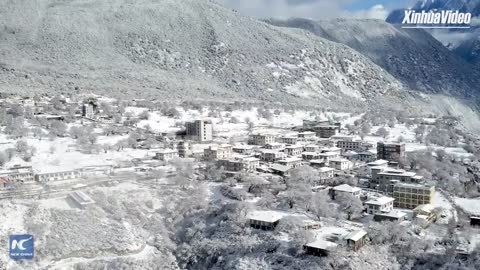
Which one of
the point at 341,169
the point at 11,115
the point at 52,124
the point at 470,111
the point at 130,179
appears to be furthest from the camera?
the point at 470,111

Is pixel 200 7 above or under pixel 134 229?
above

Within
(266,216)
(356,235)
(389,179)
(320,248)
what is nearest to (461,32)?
(389,179)

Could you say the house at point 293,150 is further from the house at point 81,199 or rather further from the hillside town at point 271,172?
the house at point 81,199

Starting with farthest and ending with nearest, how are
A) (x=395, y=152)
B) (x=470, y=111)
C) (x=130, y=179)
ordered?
(x=470, y=111)
(x=395, y=152)
(x=130, y=179)

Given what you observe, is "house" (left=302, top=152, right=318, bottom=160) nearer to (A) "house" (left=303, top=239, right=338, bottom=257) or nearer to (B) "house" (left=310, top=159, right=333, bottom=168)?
(B) "house" (left=310, top=159, right=333, bottom=168)

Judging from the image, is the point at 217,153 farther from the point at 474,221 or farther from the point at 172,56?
the point at 172,56

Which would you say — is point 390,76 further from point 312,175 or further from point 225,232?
point 225,232

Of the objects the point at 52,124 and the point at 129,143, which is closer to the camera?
the point at 129,143

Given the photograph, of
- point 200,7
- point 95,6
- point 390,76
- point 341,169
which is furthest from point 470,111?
point 341,169
